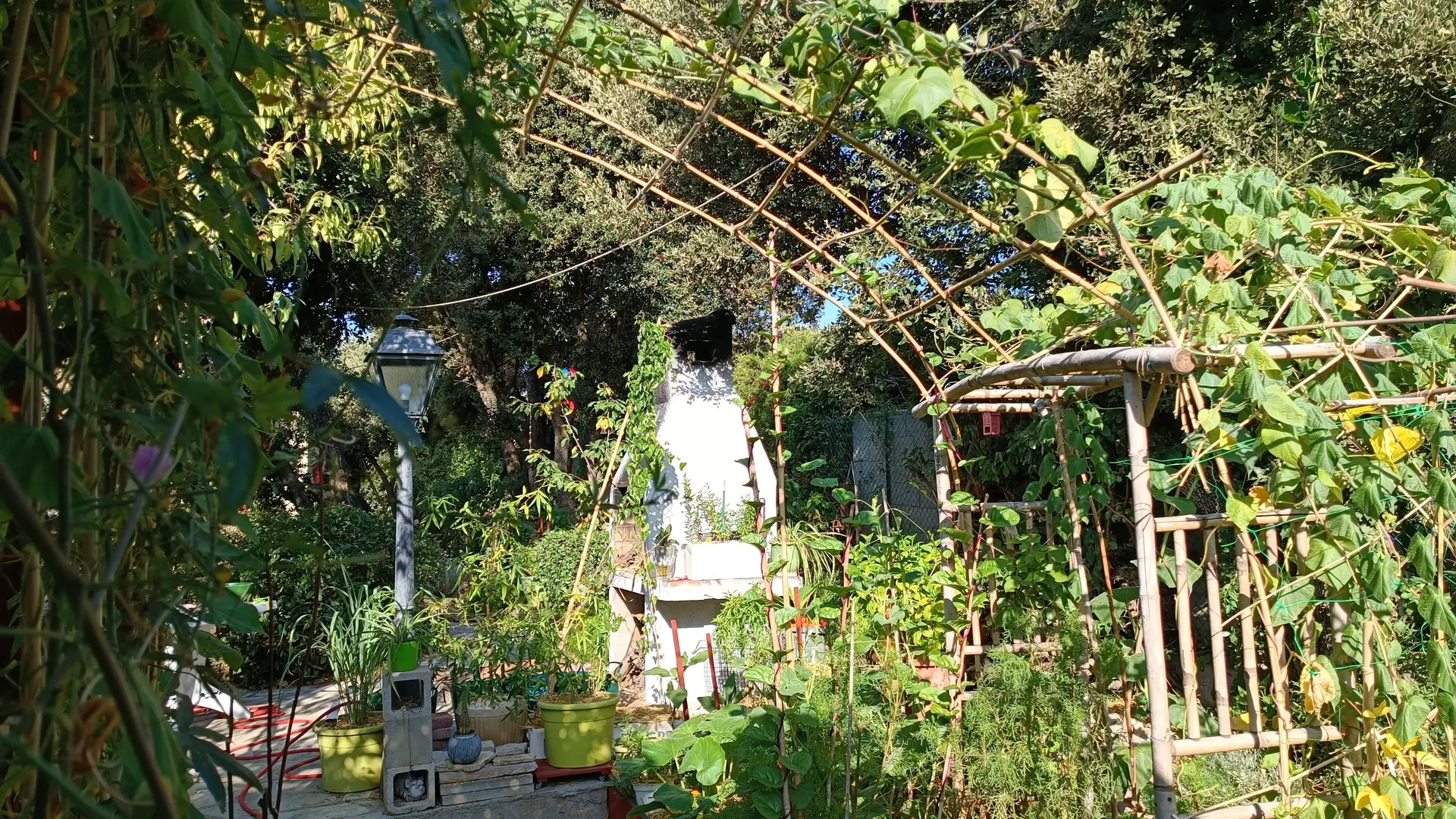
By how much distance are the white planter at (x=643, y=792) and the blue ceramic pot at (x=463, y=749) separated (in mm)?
1453

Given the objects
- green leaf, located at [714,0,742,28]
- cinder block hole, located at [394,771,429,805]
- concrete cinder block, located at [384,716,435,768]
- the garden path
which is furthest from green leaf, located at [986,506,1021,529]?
cinder block hole, located at [394,771,429,805]

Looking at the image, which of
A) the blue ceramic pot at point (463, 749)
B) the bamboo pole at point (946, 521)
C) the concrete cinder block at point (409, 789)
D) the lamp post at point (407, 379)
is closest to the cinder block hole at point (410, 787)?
the concrete cinder block at point (409, 789)

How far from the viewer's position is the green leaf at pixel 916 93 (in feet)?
4.66

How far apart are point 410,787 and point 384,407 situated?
421cm

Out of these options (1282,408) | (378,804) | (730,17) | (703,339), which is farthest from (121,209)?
(703,339)

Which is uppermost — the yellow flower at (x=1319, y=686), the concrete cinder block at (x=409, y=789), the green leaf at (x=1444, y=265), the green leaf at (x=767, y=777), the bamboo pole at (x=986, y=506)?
the green leaf at (x=1444, y=265)

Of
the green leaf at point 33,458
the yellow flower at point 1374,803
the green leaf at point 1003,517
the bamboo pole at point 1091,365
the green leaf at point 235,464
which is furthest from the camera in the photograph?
the green leaf at point 1003,517

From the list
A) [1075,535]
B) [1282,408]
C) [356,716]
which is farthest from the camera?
[356,716]

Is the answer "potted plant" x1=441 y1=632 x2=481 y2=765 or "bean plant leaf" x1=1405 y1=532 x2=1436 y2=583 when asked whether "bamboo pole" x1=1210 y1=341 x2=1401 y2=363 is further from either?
"potted plant" x1=441 y1=632 x2=481 y2=765

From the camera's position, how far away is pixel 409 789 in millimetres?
4113

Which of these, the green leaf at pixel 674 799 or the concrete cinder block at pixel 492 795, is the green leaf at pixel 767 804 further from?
the concrete cinder block at pixel 492 795

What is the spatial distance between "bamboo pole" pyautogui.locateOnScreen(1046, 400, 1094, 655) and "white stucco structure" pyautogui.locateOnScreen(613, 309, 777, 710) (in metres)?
2.13

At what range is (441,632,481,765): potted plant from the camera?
14.9ft

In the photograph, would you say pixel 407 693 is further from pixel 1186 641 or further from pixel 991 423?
pixel 1186 641
